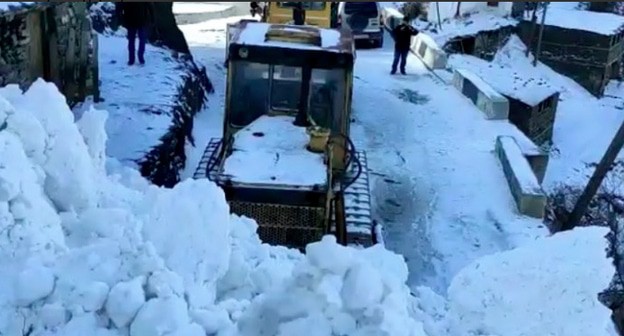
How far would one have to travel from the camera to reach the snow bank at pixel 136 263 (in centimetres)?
412

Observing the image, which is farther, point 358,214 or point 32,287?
point 358,214

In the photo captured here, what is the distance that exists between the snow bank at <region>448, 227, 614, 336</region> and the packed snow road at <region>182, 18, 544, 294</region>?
4.92m

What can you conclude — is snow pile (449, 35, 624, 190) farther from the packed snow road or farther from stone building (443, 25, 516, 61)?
the packed snow road

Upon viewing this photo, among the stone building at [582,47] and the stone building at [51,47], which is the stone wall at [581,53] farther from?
the stone building at [51,47]

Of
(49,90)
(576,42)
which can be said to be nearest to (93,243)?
(49,90)

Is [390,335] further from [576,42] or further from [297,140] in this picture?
[576,42]

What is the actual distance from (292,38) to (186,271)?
531 centimetres

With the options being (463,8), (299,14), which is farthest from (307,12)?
(463,8)

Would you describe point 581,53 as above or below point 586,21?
below

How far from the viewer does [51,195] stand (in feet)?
17.2

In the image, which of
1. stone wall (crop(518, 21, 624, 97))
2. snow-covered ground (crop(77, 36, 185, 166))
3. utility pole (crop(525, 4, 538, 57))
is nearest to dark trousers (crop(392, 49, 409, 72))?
snow-covered ground (crop(77, 36, 185, 166))

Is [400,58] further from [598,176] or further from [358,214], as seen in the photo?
[358,214]

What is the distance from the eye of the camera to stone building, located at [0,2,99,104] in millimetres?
10758

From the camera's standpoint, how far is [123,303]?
409 centimetres
